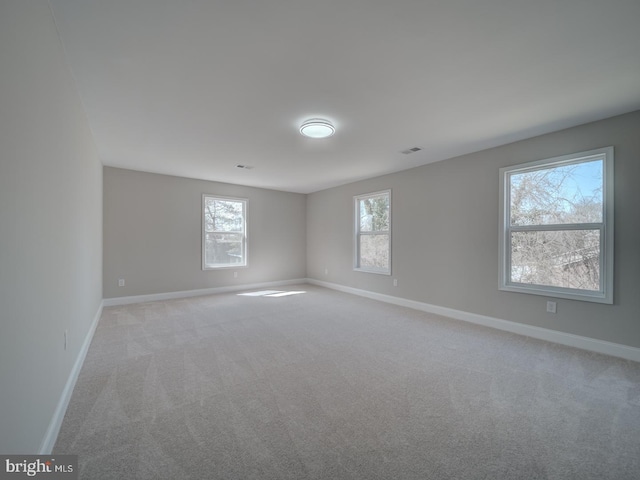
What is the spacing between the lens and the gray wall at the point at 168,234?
15.5 ft

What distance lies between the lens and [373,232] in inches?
218

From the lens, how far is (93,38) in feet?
5.76

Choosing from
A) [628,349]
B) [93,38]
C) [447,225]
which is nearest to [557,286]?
[628,349]

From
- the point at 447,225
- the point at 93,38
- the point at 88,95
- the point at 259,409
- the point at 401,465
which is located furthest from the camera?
the point at 447,225

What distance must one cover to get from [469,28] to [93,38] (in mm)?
2375

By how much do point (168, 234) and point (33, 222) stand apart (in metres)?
4.18

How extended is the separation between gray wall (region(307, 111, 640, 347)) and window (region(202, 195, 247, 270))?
220 cm

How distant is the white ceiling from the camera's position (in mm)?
1576

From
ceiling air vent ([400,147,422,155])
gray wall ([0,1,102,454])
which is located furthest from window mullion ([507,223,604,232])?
gray wall ([0,1,102,454])

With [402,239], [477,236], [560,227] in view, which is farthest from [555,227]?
[402,239]

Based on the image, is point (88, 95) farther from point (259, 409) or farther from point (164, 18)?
point (259, 409)

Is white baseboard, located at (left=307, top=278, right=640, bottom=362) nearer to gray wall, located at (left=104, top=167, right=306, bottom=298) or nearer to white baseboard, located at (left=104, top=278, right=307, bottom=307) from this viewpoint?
white baseboard, located at (left=104, top=278, right=307, bottom=307)

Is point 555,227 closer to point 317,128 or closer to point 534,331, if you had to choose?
point 534,331

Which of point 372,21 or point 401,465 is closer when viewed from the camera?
point 401,465
